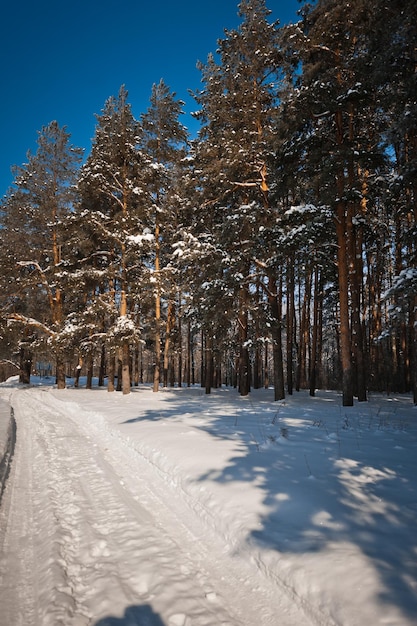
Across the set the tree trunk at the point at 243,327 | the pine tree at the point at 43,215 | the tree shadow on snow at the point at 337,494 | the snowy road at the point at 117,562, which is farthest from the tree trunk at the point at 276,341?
the pine tree at the point at 43,215

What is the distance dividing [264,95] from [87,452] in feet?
51.5

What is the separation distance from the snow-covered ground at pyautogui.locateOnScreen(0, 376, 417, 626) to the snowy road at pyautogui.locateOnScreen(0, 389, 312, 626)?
12 millimetres

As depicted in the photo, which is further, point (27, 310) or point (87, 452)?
point (27, 310)

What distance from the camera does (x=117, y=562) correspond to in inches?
112

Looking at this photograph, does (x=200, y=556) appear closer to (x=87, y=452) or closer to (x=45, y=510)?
(x=45, y=510)

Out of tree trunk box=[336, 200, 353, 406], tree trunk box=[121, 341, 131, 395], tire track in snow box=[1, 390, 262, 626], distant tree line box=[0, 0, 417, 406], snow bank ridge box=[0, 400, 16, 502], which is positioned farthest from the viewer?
tree trunk box=[121, 341, 131, 395]

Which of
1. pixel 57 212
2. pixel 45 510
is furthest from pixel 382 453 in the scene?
pixel 57 212

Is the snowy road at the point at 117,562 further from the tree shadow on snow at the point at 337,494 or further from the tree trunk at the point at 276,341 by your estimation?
the tree trunk at the point at 276,341

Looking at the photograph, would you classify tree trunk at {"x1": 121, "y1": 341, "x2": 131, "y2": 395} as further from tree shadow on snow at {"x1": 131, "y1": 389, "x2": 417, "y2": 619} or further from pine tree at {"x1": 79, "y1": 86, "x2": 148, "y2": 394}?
tree shadow on snow at {"x1": 131, "y1": 389, "x2": 417, "y2": 619}

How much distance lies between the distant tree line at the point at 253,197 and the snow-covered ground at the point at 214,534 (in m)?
4.37

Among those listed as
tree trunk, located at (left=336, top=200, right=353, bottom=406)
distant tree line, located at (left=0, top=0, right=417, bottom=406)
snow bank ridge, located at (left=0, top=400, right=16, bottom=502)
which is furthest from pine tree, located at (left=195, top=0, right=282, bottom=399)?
snow bank ridge, located at (left=0, top=400, right=16, bottom=502)

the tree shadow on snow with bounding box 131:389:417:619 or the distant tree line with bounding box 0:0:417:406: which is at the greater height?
the distant tree line with bounding box 0:0:417:406

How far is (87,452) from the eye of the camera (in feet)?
20.4

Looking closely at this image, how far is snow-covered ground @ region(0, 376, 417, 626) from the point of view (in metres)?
2.27
